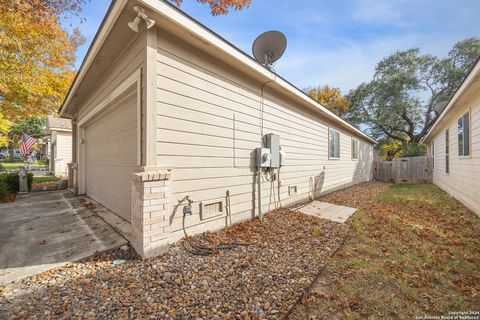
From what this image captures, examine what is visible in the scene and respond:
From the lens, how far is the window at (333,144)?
8762 mm

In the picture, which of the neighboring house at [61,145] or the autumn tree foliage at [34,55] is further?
the neighboring house at [61,145]

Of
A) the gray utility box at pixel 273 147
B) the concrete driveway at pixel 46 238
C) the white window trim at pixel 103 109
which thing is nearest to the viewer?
the concrete driveway at pixel 46 238

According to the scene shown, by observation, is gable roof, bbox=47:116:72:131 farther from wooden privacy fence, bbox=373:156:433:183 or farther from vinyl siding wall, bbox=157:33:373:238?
wooden privacy fence, bbox=373:156:433:183

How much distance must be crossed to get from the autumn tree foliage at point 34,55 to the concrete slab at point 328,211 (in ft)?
28.6

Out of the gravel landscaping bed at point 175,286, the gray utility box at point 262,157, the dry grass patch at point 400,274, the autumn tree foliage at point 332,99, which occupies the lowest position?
the dry grass patch at point 400,274

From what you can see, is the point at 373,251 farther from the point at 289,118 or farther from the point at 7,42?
the point at 7,42

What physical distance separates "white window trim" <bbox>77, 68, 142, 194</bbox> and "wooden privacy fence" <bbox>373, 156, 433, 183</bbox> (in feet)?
54.6

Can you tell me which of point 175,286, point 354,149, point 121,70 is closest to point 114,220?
point 175,286

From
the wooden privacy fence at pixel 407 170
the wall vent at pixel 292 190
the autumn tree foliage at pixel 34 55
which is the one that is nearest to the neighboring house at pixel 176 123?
the wall vent at pixel 292 190

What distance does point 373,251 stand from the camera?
3180mm

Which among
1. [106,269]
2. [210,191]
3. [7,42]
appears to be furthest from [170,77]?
[7,42]

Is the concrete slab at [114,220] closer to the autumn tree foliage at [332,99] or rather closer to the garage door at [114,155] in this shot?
the garage door at [114,155]

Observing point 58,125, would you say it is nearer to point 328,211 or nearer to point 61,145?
point 61,145

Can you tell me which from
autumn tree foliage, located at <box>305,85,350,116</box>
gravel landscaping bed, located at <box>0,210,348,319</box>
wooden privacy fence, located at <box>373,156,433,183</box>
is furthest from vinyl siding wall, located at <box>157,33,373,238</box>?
autumn tree foliage, located at <box>305,85,350,116</box>
